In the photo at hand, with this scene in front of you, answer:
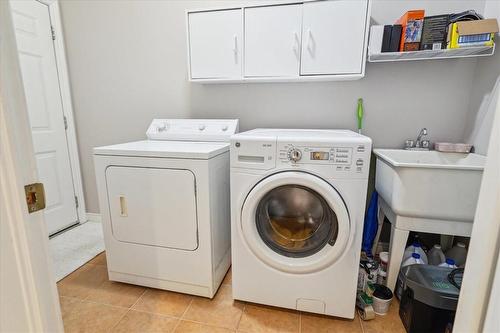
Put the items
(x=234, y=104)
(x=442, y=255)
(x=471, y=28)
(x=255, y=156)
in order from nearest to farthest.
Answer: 1. (x=255, y=156)
2. (x=471, y=28)
3. (x=442, y=255)
4. (x=234, y=104)

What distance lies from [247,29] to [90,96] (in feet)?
5.39

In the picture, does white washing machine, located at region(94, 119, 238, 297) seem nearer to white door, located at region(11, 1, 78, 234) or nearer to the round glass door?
the round glass door

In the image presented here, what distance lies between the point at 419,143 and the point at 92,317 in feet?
7.69

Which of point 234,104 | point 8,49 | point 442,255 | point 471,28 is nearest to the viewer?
point 8,49

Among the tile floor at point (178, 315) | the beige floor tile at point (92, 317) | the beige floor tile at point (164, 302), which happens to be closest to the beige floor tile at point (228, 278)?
the tile floor at point (178, 315)

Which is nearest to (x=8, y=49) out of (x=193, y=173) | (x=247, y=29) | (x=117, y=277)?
(x=193, y=173)

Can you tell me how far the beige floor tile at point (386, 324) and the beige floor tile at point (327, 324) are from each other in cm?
5

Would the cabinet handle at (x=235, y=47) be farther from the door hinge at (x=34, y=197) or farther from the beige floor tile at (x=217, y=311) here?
the beige floor tile at (x=217, y=311)

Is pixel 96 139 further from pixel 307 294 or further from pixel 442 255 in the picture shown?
pixel 442 255

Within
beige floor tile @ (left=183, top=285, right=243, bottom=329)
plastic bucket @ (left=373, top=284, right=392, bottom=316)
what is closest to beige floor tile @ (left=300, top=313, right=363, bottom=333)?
plastic bucket @ (left=373, top=284, right=392, bottom=316)

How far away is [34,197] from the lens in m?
0.56

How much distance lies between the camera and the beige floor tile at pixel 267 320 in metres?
1.35

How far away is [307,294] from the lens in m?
1.37

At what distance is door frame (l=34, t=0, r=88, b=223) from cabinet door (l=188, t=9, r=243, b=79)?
138 centimetres
